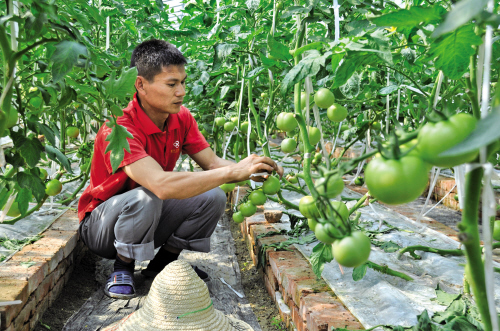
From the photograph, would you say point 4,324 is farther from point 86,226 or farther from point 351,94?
point 351,94

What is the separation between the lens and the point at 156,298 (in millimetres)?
1308

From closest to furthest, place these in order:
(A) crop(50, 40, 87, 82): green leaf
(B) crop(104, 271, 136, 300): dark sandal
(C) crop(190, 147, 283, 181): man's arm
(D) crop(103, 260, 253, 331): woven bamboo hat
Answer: (A) crop(50, 40, 87, 82): green leaf
(D) crop(103, 260, 253, 331): woven bamboo hat
(B) crop(104, 271, 136, 300): dark sandal
(C) crop(190, 147, 283, 181): man's arm

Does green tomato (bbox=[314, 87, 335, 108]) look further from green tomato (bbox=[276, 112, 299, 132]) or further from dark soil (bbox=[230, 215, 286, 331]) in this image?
dark soil (bbox=[230, 215, 286, 331])

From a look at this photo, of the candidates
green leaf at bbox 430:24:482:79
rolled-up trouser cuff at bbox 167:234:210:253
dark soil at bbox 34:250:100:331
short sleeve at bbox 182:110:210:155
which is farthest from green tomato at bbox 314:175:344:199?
short sleeve at bbox 182:110:210:155

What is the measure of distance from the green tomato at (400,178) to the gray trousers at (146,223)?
1472 mm

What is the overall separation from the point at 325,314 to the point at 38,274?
3.28 ft

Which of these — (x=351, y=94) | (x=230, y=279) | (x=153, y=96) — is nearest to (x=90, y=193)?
(x=153, y=96)

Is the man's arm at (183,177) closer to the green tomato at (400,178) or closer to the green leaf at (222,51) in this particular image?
the green leaf at (222,51)

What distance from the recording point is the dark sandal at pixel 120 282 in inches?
69.5

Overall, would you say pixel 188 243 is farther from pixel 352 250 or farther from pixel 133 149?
pixel 352 250

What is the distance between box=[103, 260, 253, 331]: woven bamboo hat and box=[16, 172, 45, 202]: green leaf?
16.9 inches

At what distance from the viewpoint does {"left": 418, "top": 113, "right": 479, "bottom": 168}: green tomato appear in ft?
1.42

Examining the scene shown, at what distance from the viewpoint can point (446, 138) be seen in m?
0.43

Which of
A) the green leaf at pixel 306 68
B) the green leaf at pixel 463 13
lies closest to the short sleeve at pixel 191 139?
the green leaf at pixel 306 68
